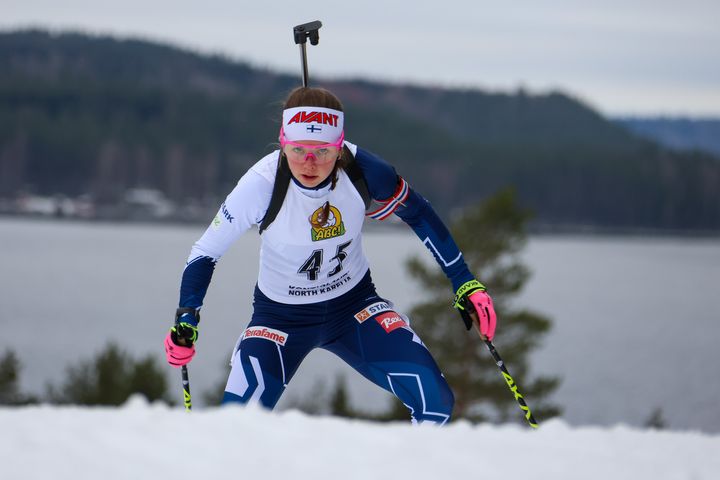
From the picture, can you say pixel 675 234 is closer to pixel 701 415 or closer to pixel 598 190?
pixel 598 190

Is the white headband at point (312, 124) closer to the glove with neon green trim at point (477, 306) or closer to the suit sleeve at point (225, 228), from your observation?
the suit sleeve at point (225, 228)

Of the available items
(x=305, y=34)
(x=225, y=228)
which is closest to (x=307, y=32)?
(x=305, y=34)

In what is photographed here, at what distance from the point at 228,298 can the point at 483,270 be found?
30.6 metres

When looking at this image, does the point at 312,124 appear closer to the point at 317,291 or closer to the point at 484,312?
the point at 317,291

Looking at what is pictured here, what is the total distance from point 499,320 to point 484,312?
2429 centimetres

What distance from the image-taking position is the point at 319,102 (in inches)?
202

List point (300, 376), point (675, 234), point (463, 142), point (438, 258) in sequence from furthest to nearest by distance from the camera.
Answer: point (463, 142)
point (675, 234)
point (300, 376)
point (438, 258)

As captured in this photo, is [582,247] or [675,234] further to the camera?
[675,234]

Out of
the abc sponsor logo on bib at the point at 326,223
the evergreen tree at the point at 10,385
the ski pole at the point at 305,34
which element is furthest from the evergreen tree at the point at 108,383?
the abc sponsor logo on bib at the point at 326,223

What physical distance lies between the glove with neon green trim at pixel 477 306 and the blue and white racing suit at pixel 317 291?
1.30ft

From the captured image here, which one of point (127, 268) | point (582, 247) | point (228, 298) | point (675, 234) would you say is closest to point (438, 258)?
point (228, 298)

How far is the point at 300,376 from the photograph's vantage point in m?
37.6

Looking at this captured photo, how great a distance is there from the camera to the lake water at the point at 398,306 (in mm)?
36906

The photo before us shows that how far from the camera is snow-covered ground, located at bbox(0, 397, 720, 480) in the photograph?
2.20 m
